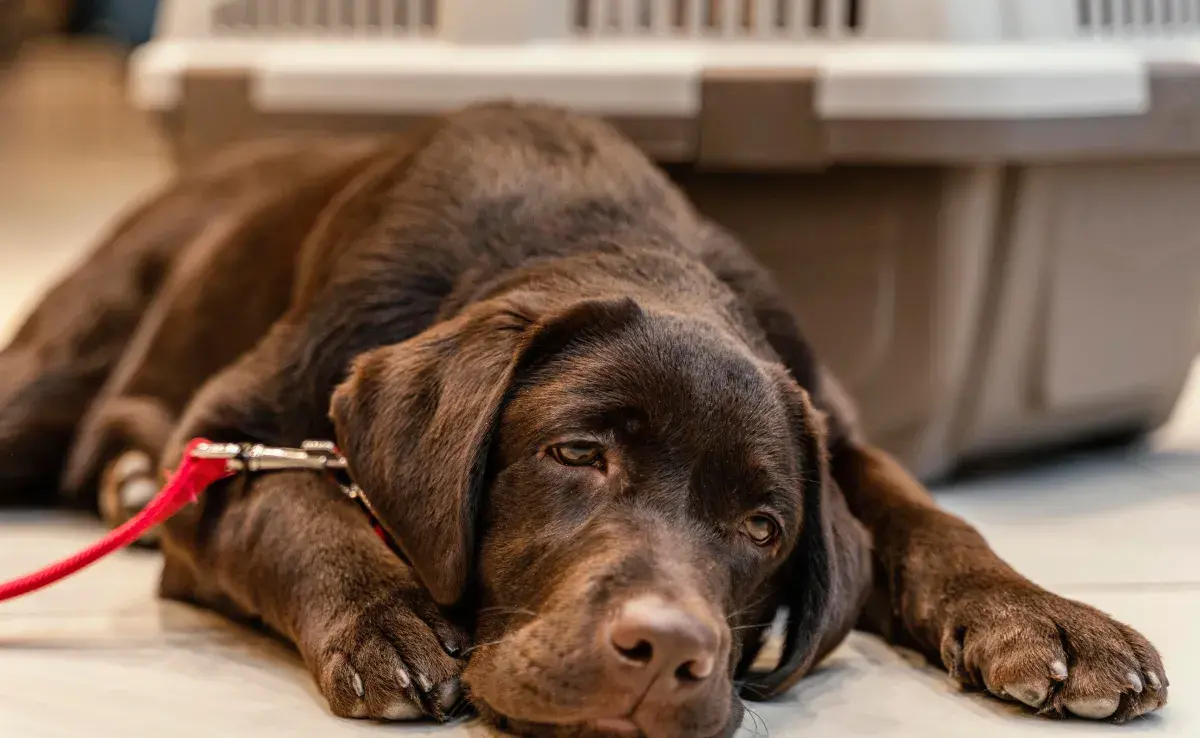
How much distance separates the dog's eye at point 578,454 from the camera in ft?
5.88

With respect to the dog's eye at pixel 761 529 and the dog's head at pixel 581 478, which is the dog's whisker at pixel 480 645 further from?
the dog's eye at pixel 761 529

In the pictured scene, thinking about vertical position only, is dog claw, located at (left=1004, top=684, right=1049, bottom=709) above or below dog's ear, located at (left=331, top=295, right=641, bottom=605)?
below

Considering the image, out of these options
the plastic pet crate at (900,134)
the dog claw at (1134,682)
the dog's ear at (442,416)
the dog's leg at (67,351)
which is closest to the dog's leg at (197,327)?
the dog's leg at (67,351)

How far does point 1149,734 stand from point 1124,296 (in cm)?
152

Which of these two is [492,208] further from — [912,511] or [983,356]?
[983,356]

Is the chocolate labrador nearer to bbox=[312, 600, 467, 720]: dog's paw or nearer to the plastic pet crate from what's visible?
bbox=[312, 600, 467, 720]: dog's paw

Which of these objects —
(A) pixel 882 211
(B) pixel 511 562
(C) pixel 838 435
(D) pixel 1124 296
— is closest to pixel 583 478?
(B) pixel 511 562

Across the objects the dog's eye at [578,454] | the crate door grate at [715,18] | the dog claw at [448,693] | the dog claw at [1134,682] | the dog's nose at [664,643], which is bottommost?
the dog claw at [1134,682]

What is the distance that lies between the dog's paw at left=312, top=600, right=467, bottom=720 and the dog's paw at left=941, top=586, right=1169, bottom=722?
2.33ft

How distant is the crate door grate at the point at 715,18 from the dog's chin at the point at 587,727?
163cm

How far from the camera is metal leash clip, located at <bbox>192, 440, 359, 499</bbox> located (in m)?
2.09

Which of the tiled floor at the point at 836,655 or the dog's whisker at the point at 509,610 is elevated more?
the dog's whisker at the point at 509,610

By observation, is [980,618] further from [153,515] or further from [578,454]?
[153,515]

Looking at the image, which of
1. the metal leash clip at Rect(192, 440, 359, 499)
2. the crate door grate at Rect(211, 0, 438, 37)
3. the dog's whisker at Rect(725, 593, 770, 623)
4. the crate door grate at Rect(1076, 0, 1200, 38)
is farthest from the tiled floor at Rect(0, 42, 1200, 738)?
the crate door grate at Rect(211, 0, 438, 37)
